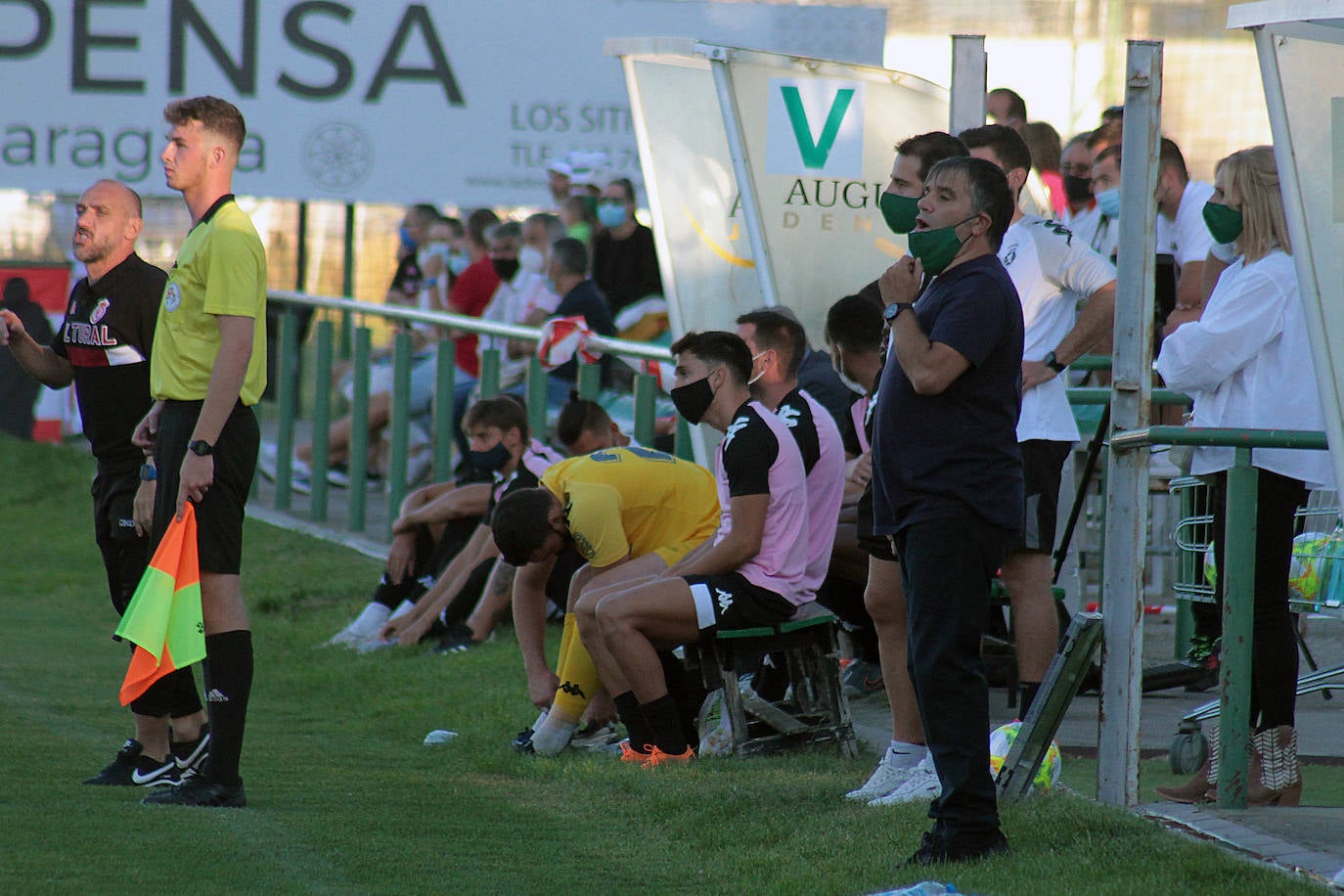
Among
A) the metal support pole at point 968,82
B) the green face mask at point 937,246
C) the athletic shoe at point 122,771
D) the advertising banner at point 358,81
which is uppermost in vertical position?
the advertising banner at point 358,81

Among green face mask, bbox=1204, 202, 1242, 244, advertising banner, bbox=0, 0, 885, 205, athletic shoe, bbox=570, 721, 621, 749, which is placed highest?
advertising banner, bbox=0, 0, 885, 205

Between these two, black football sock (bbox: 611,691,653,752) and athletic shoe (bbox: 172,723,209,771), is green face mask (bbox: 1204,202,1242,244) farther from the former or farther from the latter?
athletic shoe (bbox: 172,723,209,771)

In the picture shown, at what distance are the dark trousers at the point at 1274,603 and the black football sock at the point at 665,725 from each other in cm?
198

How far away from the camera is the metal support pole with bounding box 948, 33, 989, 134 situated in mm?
6809

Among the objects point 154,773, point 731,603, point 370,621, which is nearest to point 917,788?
point 731,603

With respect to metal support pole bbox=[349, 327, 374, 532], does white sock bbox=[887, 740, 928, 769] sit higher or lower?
lower

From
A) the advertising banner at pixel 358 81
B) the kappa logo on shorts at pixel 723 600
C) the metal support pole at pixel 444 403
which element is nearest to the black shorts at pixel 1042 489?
the kappa logo on shorts at pixel 723 600

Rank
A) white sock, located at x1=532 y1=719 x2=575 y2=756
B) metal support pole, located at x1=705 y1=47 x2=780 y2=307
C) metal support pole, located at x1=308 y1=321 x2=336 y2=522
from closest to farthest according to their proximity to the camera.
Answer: white sock, located at x1=532 y1=719 x2=575 y2=756, metal support pole, located at x1=705 y1=47 x2=780 y2=307, metal support pole, located at x1=308 y1=321 x2=336 y2=522

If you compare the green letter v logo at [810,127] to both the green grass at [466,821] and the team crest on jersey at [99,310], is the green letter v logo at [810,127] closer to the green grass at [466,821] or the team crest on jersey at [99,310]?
the green grass at [466,821]

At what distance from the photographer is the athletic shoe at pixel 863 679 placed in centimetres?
749

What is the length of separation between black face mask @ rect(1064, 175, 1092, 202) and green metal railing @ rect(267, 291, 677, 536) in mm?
2053

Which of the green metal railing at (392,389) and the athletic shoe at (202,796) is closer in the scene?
the athletic shoe at (202,796)

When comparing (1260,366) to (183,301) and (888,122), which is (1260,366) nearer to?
(183,301)

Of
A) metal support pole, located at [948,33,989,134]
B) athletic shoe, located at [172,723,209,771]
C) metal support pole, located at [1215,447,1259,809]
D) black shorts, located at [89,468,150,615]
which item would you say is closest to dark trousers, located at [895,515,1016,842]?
metal support pole, located at [1215,447,1259,809]
